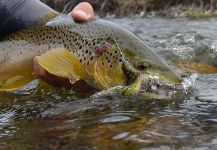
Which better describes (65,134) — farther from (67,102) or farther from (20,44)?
(20,44)

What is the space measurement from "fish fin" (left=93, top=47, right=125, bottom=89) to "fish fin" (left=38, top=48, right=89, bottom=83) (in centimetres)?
8

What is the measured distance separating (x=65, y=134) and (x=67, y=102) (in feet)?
2.65

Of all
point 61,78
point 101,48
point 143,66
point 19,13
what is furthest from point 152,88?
Answer: point 19,13

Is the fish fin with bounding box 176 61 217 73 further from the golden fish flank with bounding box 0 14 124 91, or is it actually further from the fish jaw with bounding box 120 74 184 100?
the golden fish flank with bounding box 0 14 124 91

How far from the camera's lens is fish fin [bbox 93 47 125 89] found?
2.99 metres

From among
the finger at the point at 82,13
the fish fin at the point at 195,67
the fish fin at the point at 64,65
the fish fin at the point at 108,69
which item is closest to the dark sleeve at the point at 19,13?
the finger at the point at 82,13

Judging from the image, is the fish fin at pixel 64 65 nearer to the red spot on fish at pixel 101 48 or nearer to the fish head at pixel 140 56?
the red spot on fish at pixel 101 48

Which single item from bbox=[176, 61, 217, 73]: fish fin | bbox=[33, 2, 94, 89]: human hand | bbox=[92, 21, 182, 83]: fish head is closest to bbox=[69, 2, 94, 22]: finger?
bbox=[33, 2, 94, 89]: human hand

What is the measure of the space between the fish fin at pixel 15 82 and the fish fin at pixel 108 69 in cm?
54

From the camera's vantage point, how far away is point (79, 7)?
3289 mm

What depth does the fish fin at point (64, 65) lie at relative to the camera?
2.98 m

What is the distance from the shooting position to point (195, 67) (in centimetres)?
489

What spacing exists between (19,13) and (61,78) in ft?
2.15

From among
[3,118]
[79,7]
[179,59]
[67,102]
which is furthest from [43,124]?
[179,59]
